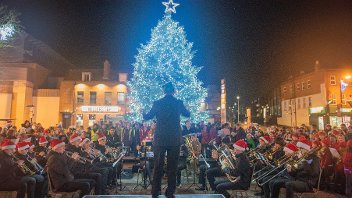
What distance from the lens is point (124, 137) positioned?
18469 millimetres

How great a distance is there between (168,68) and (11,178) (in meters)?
17.2

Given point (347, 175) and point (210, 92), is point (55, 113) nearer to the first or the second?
point (210, 92)

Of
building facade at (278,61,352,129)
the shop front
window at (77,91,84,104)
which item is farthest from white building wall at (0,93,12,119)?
building facade at (278,61,352,129)

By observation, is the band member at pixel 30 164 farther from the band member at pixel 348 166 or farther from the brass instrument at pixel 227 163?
the band member at pixel 348 166

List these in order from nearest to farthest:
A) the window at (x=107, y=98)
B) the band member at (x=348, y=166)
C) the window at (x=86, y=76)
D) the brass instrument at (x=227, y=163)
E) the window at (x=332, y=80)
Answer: the brass instrument at (x=227, y=163) < the band member at (x=348, y=166) < the window at (x=332, y=80) < the window at (x=107, y=98) < the window at (x=86, y=76)

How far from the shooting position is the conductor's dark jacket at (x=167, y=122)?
493cm

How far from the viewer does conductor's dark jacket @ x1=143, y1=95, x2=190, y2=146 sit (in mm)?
4934

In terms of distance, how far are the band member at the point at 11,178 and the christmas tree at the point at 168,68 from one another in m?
16.3

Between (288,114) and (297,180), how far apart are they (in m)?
50.3

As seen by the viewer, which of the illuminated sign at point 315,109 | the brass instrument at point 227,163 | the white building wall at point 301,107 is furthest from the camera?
the white building wall at point 301,107

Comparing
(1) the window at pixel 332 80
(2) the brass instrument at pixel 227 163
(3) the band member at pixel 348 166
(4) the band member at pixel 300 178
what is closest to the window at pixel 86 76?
(1) the window at pixel 332 80

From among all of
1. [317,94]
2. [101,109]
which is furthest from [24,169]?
[317,94]

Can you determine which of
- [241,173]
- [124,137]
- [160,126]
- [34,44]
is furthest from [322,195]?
[34,44]

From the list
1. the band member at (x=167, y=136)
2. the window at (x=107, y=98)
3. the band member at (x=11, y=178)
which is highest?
the window at (x=107, y=98)
